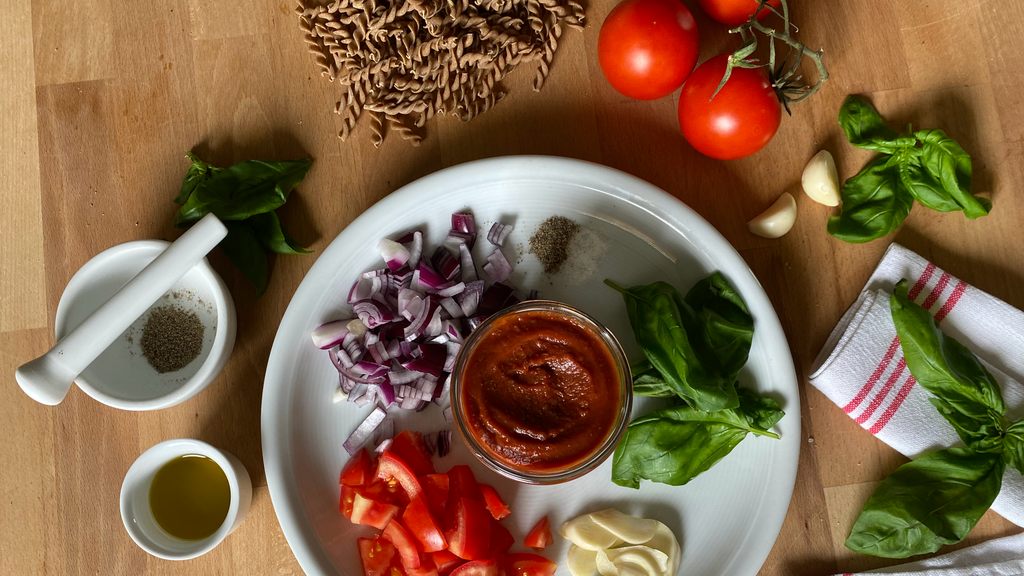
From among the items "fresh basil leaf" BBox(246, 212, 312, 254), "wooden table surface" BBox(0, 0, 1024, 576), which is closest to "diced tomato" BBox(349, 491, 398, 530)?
"wooden table surface" BBox(0, 0, 1024, 576)

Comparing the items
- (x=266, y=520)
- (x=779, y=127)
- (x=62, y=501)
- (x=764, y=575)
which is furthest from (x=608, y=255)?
(x=62, y=501)

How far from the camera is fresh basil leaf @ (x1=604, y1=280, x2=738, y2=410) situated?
1595 mm

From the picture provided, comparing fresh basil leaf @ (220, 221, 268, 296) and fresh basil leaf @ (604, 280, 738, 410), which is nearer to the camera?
fresh basil leaf @ (604, 280, 738, 410)

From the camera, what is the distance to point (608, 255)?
75.3 inches

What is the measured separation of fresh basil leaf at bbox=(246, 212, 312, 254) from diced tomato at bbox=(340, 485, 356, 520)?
0.70 metres

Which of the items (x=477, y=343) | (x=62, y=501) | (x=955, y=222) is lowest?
(x=62, y=501)

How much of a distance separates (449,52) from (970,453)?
1.91 m

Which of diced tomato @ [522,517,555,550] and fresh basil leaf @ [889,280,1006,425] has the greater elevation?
fresh basil leaf @ [889,280,1006,425]

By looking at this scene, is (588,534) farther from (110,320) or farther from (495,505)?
(110,320)

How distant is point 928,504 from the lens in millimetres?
1770

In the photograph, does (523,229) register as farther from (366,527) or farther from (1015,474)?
(1015,474)

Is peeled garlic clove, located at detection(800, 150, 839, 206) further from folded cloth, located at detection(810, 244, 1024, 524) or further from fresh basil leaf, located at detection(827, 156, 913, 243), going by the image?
folded cloth, located at detection(810, 244, 1024, 524)

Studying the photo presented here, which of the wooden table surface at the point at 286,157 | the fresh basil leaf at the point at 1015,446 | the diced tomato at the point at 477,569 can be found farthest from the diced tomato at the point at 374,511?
the fresh basil leaf at the point at 1015,446

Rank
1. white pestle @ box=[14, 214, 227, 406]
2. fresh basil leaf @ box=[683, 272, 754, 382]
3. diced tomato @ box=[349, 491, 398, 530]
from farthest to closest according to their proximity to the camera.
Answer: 1. diced tomato @ box=[349, 491, 398, 530]
2. fresh basil leaf @ box=[683, 272, 754, 382]
3. white pestle @ box=[14, 214, 227, 406]
